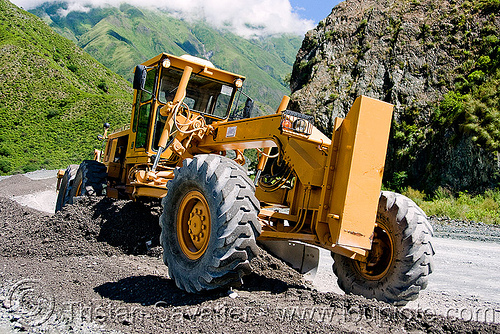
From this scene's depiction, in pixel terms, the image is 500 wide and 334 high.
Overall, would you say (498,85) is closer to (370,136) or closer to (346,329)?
(370,136)

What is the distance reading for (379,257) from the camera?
15.8 feet

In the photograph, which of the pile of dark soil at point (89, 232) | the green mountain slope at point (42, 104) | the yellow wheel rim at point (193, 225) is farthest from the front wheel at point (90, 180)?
the green mountain slope at point (42, 104)

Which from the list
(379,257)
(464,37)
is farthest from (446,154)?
(379,257)

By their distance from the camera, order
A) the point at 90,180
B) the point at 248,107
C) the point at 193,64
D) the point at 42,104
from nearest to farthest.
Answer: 1. the point at 193,64
2. the point at 248,107
3. the point at 90,180
4. the point at 42,104

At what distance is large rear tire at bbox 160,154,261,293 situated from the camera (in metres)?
3.98

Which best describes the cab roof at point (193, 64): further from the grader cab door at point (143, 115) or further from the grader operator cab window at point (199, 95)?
A: the grader cab door at point (143, 115)

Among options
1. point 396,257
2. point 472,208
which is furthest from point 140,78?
point 472,208

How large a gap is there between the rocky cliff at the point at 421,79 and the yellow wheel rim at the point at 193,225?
59.0 feet

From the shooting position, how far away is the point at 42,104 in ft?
185

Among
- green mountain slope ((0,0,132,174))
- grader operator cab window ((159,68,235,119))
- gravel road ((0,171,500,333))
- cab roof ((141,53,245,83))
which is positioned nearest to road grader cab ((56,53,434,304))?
gravel road ((0,171,500,333))

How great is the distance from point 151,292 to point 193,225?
84 centimetres

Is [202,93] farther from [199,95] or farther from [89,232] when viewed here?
[89,232]

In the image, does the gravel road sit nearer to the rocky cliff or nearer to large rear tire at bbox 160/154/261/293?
large rear tire at bbox 160/154/261/293

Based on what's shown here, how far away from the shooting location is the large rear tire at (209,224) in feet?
13.1
